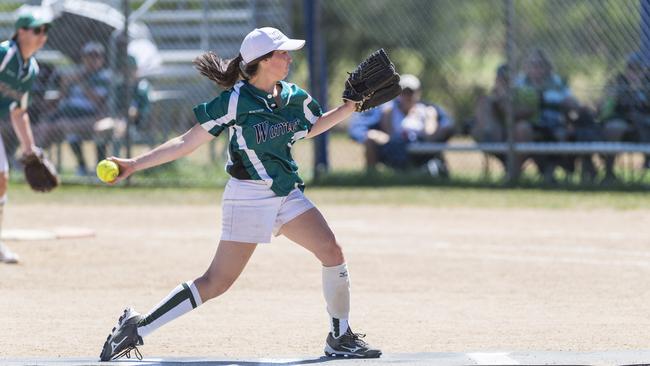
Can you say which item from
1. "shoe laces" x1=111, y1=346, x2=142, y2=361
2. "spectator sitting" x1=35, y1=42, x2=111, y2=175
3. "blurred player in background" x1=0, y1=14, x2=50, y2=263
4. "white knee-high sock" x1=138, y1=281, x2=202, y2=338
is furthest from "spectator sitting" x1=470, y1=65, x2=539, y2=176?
"shoe laces" x1=111, y1=346, x2=142, y2=361

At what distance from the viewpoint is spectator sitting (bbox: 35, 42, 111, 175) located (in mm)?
14781

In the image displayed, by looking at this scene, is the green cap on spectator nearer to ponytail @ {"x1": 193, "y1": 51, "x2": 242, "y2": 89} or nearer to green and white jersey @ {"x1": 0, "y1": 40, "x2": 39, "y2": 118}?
green and white jersey @ {"x1": 0, "y1": 40, "x2": 39, "y2": 118}

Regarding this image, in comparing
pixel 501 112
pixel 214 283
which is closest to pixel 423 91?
pixel 501 112

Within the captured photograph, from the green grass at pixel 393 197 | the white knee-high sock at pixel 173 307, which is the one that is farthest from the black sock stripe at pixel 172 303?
the green grass at pixel 393 197

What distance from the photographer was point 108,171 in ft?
18.4

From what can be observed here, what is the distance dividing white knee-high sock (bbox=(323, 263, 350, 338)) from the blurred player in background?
12.9ft

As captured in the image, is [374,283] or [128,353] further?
[374,283]

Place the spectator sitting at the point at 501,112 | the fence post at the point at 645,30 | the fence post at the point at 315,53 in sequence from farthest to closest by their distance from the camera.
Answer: the fence post at the point at 315,53
the spectator sitting at the point at 501,112
the fence post at the point at 645,30

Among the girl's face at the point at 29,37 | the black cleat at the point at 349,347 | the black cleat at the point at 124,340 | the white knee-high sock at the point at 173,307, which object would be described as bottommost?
the black cleat at the point at 349,347

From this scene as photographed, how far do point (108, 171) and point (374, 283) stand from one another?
3.22 metres

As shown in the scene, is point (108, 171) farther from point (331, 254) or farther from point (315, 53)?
point (315, 53)

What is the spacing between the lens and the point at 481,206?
41.1 feet

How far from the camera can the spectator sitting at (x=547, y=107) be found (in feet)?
45.0

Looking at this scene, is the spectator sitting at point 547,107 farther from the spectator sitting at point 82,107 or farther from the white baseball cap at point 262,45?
the white baseball cap at point 262,45
